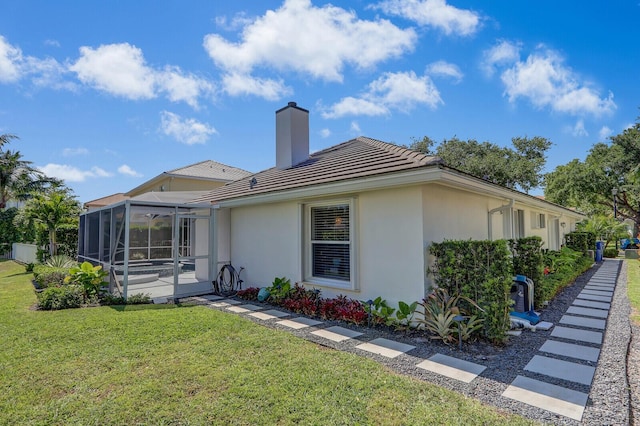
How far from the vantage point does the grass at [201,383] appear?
10.8 feet

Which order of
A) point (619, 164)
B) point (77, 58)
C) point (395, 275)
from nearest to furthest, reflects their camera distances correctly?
1. point (395, 275)
2. point (77, 58)
3. point (619, 164)

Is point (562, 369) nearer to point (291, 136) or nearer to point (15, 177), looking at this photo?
point (291, 136)

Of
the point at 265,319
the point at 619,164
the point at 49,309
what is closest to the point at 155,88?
the point at 49,309

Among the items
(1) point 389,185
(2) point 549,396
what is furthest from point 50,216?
(2) point 549,396

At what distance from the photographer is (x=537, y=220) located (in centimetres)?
1447

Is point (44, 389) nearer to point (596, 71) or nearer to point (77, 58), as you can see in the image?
point (77, 58)

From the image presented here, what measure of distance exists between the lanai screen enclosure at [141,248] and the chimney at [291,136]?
3.11 meters

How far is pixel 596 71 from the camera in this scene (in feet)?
49.2

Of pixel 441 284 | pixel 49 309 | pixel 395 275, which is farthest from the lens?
pixel 49 309

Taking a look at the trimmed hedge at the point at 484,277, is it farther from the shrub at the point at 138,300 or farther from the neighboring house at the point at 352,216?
the shrub at the point at 138,300

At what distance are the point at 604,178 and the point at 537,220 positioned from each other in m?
19.6

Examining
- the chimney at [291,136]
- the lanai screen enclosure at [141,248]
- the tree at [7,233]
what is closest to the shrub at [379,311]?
the lanai screen enclosure at [141,248]

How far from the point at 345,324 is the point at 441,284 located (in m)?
2.09

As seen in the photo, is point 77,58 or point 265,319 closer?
point 265,319
